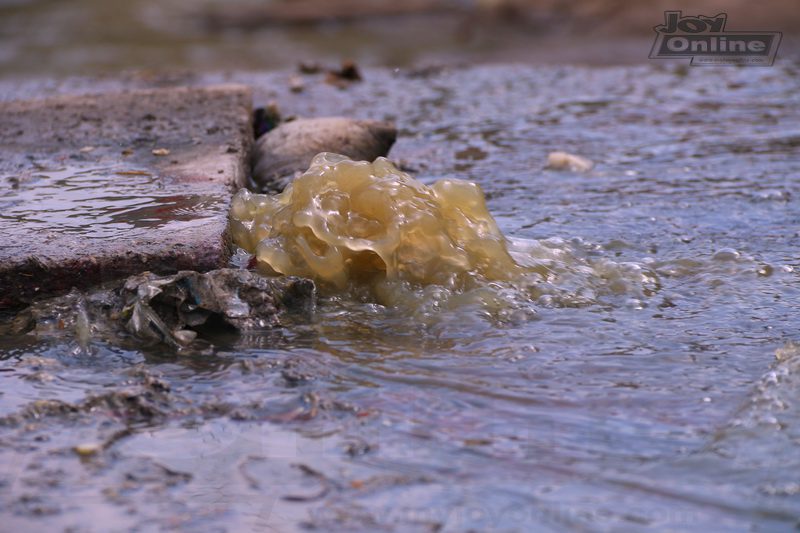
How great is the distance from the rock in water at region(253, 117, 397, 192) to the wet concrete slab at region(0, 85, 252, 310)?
5.1 inches

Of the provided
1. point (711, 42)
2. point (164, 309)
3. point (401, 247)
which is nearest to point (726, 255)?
point (401, 247)

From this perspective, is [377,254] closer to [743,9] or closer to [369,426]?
[369,426]

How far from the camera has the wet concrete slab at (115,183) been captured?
9.05ft

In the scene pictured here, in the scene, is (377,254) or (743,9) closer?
(377,254)

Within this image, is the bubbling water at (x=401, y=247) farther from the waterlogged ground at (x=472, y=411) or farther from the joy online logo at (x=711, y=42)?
the joy online logo at (x=711, y=42)

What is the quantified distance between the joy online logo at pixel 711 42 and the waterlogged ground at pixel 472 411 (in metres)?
5.11

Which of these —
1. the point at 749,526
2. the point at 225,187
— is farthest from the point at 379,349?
the point at 225,187

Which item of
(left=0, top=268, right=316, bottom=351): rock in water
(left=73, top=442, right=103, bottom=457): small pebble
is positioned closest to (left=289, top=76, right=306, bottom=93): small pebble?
(left=0, top=268, right=316, bottom=351): rock in water

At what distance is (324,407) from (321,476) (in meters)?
0.29

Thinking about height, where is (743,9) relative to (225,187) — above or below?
above

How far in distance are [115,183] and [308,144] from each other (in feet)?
3.75

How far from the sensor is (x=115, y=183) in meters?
3.60

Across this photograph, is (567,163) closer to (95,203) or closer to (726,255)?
(726,255)

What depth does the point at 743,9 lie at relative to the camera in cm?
1034
